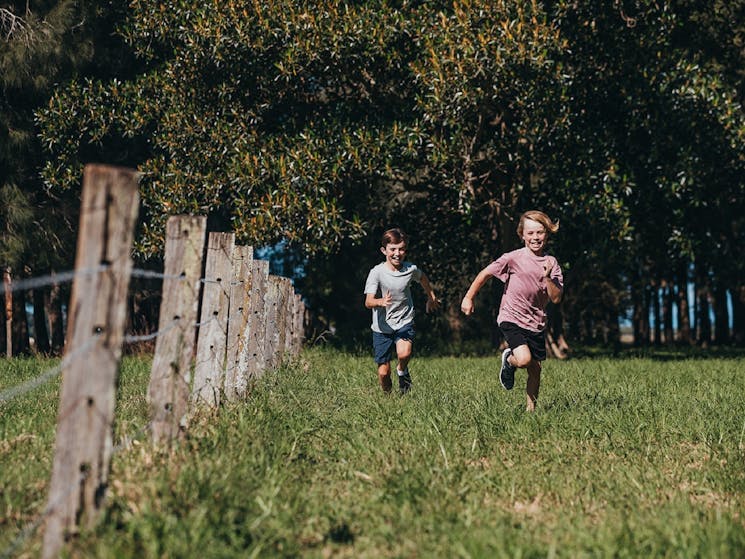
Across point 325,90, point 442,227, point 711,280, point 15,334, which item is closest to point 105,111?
→ point 325,90

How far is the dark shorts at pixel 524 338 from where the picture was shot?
8.20m

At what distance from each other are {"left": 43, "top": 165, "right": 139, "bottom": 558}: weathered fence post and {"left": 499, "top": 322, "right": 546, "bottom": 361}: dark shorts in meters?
5.06

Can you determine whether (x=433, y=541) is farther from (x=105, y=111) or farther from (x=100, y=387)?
(x=105, y=111)

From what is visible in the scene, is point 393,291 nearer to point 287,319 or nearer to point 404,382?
point 404,382

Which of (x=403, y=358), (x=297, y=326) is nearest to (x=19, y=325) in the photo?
(x=297, y=326)

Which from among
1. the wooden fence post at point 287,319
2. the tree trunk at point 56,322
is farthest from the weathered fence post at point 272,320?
the tree trunk at point 56,322

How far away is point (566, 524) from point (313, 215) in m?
12.3

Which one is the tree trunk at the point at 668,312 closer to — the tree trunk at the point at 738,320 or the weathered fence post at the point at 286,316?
the tree trunk at the point at 738,320

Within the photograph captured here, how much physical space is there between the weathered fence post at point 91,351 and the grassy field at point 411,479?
0.18 meters

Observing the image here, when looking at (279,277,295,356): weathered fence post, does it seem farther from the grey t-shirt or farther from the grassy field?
the grassy field

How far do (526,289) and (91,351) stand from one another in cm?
527

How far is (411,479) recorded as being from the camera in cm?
491

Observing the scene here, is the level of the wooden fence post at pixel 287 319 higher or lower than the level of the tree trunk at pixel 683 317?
lower

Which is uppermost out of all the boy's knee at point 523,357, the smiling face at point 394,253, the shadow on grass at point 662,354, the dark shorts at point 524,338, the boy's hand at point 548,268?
the smiling face at point 394,253
